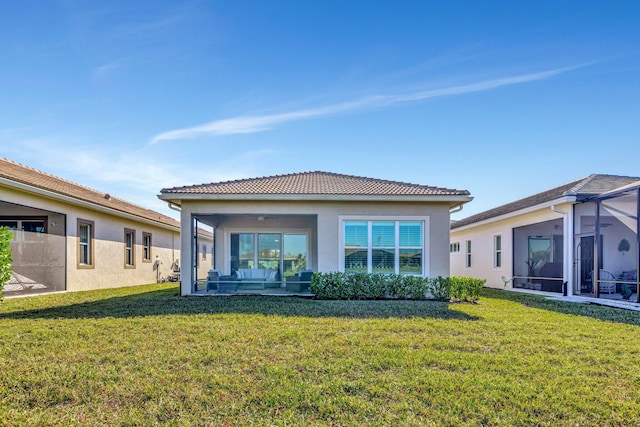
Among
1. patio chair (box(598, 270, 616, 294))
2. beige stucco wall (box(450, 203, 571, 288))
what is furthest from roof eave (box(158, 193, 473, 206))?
patio chair (box(598, 270, 616, 294))

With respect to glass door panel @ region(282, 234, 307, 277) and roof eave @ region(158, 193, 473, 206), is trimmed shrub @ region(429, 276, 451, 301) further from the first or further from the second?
glass door panel @ region(282, 234, 307, 277)

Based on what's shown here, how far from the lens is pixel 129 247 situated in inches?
730

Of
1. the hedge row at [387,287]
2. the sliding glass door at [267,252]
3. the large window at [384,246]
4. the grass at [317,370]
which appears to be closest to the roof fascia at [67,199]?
the grass at [317,370]

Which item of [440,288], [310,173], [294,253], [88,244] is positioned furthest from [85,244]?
[440,288]

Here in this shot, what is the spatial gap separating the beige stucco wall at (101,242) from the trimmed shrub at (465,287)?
1267 cm

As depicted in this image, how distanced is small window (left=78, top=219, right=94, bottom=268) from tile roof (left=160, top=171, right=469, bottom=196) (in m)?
5.68

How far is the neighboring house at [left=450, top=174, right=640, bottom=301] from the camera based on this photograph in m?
12.2

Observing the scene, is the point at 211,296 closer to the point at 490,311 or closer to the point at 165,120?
Result: the point at 165,120

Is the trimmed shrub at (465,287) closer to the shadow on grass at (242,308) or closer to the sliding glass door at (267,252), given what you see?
the shadow on grass at (242,308)

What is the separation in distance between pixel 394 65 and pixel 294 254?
8.05 metres

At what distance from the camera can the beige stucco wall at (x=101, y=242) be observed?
13.0m

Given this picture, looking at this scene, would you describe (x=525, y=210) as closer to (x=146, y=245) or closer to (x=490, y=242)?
(x=490, y=242)

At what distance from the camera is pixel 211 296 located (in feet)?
38.9

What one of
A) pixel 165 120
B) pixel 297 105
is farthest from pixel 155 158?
pixel 297 105
